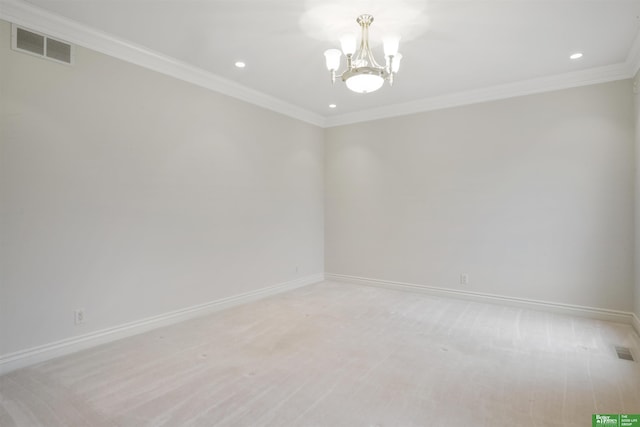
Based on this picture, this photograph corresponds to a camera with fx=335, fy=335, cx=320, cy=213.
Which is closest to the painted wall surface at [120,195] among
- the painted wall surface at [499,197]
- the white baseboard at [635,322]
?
the painted wall surface at [499,197]

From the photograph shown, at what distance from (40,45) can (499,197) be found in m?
5.06

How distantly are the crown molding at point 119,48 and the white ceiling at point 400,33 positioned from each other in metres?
0.08

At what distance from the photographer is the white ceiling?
2635 millimetres

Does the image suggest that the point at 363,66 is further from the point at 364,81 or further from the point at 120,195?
the point at 120,195

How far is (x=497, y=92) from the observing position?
4.36m

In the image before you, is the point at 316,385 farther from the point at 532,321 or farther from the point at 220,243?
the point at 532,321

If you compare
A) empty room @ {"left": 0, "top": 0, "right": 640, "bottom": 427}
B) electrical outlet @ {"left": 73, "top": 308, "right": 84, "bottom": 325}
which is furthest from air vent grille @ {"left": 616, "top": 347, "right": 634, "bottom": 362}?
electrical outlet @ {"left": 73, "top": 308, "right": 84, "bottom": 325}

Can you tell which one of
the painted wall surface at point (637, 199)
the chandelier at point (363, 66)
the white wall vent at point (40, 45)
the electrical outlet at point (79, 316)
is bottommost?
the electrical outlet at point (79, 316)

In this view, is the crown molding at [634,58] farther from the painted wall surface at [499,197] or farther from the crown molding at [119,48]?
the crown molding at [119,48]

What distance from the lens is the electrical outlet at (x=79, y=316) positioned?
2.93 meters

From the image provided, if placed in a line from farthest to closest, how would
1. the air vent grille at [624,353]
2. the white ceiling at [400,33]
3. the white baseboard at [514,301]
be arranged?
the white baseboard at [514,301] < the air vent grille at [624,353] < the white ceiling at [400,33]

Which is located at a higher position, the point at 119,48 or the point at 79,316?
the point at 119,48

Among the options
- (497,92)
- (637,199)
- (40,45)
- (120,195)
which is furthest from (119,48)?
(637,199)

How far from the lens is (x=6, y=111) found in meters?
2.56
